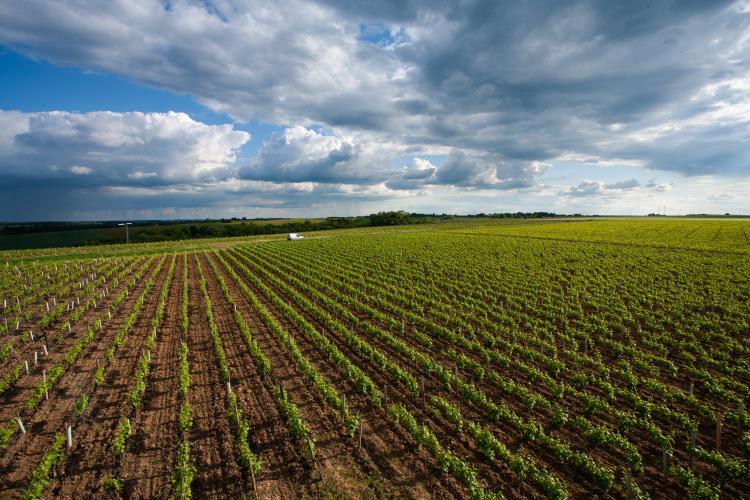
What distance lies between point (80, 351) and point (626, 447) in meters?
22.7

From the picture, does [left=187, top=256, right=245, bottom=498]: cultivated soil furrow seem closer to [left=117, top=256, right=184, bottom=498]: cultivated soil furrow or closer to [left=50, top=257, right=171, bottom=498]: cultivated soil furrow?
[left=117, top=256, right=184, bottom=498]: cultivated soil furrow

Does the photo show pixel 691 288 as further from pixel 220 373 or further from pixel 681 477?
pixel 220 373

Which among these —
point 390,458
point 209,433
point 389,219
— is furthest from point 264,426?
point 389,219

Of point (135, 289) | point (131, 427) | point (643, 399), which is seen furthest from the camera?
point (135, 289)

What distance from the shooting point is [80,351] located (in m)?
17.0

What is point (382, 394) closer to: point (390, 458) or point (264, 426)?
point (390, 458)

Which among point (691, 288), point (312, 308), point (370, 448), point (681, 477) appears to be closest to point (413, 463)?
point (370, 448)

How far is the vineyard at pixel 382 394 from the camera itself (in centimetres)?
884

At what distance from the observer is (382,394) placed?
503 inches

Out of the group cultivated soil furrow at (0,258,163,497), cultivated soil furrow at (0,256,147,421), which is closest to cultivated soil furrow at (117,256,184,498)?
cultivated soil furrow at (0,258,163,497)

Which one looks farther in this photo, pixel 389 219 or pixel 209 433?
pixel 389 219

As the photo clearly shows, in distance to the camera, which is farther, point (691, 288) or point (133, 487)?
point (691, 288)

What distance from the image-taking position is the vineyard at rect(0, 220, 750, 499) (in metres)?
8.84

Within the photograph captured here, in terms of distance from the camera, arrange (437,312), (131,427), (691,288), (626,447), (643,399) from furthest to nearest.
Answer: (691,288)
(437,312)
(643,399)
(131,427)
(626,447)
